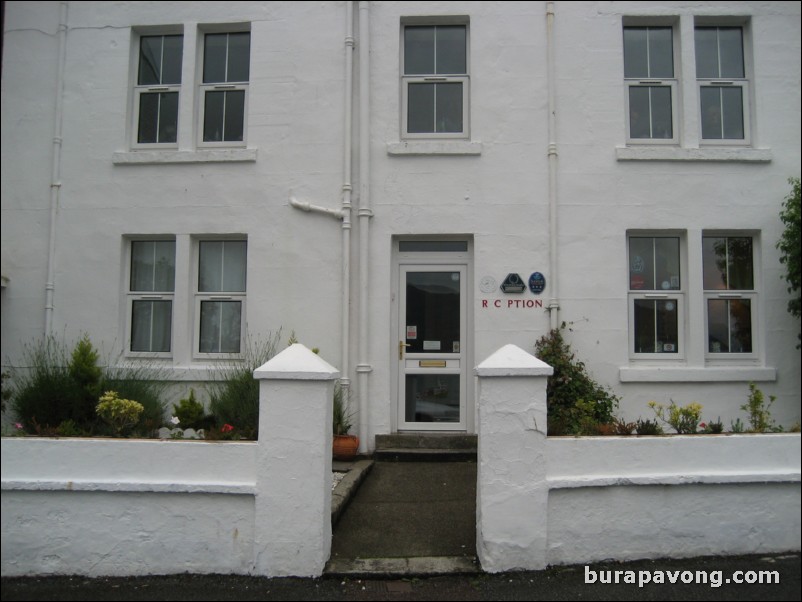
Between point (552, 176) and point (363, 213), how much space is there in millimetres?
2321

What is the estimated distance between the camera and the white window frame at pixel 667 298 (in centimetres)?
691

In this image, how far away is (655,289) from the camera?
704cm

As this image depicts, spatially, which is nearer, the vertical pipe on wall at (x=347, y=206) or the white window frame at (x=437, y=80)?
the vertical pipe on wall at (x=347, y=206)

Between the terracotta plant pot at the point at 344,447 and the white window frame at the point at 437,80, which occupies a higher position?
the white window frame at the point at 437,80

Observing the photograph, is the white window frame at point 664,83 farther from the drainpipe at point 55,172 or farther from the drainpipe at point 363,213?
the drainpipe at point 55,172

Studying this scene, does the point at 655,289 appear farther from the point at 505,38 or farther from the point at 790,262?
the point at 505,38

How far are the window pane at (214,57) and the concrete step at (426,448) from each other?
5109 millimetres

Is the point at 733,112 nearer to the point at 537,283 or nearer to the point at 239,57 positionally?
the point at 537,283

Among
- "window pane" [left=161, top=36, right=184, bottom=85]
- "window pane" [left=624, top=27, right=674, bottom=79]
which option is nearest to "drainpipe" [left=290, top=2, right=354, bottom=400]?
"window pane" [left=161, top=36, right=184, bottom=85]

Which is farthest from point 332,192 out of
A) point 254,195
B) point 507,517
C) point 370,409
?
point 507,517

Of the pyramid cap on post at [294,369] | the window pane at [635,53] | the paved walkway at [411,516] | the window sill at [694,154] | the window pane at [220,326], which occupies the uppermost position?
the window pane at [635,53]

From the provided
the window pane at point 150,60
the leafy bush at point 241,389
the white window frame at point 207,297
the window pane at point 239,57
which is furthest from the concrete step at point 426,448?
the window pane at point 150,60

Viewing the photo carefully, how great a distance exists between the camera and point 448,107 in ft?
23.9

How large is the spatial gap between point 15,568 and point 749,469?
5358 millimetres
